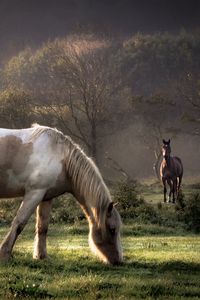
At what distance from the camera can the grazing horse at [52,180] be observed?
10445mm

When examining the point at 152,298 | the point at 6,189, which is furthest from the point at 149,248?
the point at 152,298

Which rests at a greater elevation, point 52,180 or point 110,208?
point 52,180

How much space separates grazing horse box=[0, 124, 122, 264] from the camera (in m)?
10.4

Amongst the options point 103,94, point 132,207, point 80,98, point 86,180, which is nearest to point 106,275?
point 86,180

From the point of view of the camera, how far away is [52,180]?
1058cm

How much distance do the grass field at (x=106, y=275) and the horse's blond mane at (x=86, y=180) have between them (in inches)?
41.3

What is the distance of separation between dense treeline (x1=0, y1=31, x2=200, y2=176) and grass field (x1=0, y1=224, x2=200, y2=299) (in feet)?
109

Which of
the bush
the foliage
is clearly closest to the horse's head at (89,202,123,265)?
the bush

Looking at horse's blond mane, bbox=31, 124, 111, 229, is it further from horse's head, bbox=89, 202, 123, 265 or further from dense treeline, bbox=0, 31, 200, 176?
dense treeline, bbox=0, 31, 200, 176

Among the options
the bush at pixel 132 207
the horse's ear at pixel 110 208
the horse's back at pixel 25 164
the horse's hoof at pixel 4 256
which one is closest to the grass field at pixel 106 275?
the horse's hoof at pixel 4 256

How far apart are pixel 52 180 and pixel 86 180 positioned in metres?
0.66

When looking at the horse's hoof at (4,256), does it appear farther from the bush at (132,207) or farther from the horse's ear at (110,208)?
the bush at (132,207)

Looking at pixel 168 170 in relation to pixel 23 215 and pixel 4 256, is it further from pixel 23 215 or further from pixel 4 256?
pixel 4 256

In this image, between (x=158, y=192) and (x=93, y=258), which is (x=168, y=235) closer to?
(x=93, y=258)
